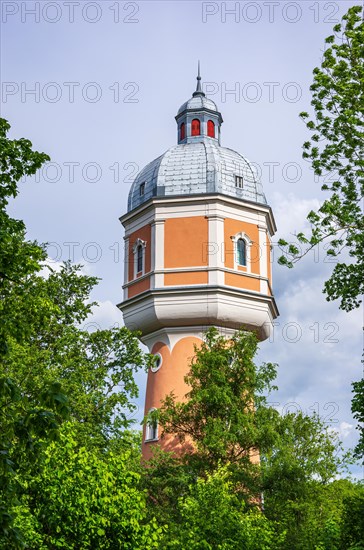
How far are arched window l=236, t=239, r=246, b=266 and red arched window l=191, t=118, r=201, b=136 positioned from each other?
21.4 ft

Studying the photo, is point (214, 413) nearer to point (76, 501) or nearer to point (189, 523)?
point (189, 523)

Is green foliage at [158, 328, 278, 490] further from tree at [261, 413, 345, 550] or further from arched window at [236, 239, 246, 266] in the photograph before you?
arched window at [236, 239, 246, 266]

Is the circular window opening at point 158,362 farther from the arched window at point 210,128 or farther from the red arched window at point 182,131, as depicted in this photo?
the arched window at point 210,128

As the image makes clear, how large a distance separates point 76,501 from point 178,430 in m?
8.77

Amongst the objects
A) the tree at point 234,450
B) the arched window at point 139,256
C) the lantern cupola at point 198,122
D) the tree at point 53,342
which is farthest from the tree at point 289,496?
the lantern cupola at point 198,122

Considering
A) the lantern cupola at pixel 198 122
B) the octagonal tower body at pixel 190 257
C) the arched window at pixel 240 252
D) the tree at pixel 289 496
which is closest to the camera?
the tree at pixel 289 496

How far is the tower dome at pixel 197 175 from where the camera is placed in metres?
32.2

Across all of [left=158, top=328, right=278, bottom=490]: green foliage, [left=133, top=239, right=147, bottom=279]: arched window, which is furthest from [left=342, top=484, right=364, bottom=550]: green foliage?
[left=133, top=239, right=147, bottom=279]: arched window

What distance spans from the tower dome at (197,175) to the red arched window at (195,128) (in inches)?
44.2

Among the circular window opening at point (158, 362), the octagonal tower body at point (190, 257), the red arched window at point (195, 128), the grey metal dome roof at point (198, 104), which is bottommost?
the circular window opening at point (158, 362)

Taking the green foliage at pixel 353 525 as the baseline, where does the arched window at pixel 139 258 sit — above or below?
above

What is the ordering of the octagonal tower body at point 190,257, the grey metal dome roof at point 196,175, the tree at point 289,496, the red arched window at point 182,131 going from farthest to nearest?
the red arched window at point 182,131 → the grey metal dome roof at point 196,175 → the octagonal tower body at point 190,257 → the tree at point 289,496

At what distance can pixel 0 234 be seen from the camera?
41.4 feet

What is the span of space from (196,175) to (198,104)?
5948mm
